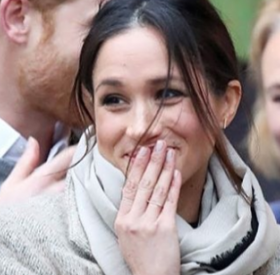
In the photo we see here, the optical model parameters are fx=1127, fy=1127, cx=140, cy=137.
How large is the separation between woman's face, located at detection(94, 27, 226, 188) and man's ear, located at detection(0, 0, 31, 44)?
56 centimetres

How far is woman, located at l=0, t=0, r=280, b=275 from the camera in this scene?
194 cm

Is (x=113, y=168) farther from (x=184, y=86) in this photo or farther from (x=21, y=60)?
(x=21, y=60)

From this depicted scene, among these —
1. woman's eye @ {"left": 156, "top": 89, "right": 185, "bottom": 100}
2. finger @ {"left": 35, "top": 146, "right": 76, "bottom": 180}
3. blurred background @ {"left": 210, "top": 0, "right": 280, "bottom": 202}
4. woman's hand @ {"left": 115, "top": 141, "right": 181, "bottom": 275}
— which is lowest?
blurred background @ {"left": 210, "top": 0, "right": 280, "bottom": 202}

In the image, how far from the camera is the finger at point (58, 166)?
2293mm

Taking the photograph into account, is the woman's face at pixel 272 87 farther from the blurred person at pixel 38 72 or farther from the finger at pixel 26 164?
the finger at pixel 26 164

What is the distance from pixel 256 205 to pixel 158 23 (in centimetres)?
39

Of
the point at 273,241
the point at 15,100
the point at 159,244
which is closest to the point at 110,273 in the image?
the point at 159,244

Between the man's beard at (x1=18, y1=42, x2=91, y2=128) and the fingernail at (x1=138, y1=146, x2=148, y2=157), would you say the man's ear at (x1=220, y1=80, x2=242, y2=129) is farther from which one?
the man's beard at (x1=18, y1=42, x2=91, y2=128)

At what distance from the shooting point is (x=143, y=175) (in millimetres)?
1968

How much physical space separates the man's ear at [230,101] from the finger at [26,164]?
1.62 feet

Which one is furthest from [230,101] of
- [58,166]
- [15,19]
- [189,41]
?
[15,19]

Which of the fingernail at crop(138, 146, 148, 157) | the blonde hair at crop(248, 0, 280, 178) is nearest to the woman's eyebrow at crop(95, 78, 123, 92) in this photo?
the fingernail at crop(138, 146, 148, 157)

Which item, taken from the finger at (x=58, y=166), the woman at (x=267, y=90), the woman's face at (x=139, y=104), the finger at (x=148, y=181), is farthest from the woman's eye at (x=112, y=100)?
the woman at (x=267, y=90)

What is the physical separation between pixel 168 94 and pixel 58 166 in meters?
0.44
